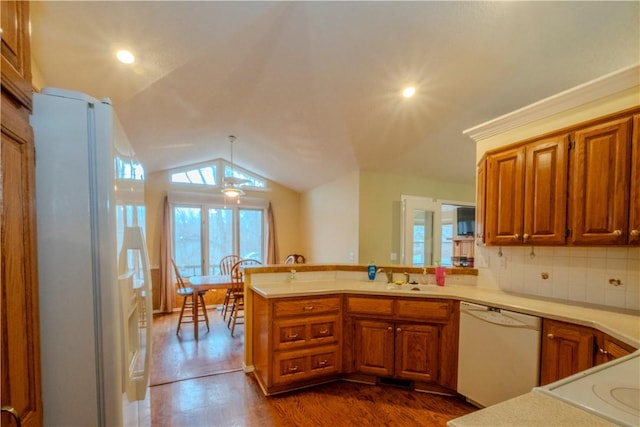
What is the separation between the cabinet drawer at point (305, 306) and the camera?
7.41 ft

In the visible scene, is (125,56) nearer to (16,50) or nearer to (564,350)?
(16,50)

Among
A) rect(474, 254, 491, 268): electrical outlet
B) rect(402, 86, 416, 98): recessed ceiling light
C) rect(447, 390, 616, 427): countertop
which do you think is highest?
rect(402, 86, 416, 98): recessed ceiling light

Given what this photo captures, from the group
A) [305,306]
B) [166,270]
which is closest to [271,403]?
[305,306]

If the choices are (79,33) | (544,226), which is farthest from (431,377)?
(79,33)

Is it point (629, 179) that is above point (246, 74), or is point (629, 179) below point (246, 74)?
below

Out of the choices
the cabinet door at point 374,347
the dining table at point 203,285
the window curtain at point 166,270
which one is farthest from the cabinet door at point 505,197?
the window curtain at point 166,270

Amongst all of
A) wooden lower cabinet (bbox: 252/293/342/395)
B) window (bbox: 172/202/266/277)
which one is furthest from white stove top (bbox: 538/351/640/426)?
window (bbox: 172/202/266/277)

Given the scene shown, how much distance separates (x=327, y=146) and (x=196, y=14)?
2.22 m

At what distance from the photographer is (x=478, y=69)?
92.7 inches

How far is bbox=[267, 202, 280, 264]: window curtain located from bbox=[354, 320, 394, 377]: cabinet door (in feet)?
12.4

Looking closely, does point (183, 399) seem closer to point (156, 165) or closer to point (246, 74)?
point (246, 74)

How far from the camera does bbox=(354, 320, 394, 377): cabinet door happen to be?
238 cm

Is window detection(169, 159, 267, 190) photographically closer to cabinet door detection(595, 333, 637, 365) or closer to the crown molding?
the crown molding

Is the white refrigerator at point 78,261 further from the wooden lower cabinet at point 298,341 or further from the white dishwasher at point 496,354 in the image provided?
the white dishwasher at point 496,354
